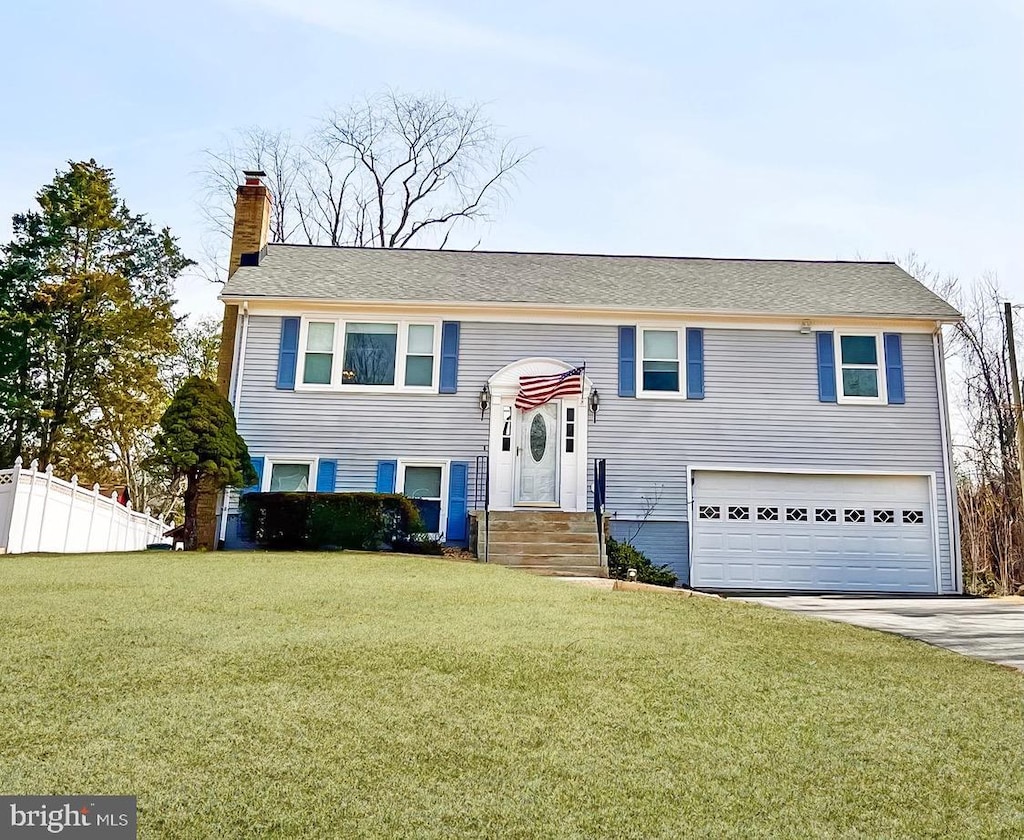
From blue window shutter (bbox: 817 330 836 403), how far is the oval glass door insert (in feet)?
16.4

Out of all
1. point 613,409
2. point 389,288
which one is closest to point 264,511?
point 389,288

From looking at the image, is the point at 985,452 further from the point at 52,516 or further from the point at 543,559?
the point at 52,516

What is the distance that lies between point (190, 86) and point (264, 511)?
619cm

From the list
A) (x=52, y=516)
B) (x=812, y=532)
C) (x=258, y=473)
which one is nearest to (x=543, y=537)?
(x=812, y=532)

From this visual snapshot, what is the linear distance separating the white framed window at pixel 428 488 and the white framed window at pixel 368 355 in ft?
4.53

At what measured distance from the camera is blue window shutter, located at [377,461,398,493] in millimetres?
13727

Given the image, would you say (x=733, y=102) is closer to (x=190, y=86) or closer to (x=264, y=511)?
(x=190, y=86)

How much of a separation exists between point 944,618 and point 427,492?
8118mm

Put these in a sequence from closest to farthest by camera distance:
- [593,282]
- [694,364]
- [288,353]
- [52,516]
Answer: [288,353] → [694,364] → [52,516] → [593,282]

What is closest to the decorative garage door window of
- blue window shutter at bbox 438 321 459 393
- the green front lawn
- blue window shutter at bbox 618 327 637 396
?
blue window shutter at bbox 618 327 637 396

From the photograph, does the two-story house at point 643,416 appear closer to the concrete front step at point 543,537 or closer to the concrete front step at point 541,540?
the concrete front step at point 541,540

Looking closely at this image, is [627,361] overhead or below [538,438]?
overhead

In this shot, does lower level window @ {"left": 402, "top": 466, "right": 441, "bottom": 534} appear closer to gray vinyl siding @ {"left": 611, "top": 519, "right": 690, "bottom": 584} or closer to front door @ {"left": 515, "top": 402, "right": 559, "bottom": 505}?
front door @ {"left": 515, "top": 402, "right": 559, "bottom": 505}

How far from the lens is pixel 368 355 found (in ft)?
47.0
